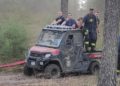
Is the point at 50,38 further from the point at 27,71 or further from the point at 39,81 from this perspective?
the point at 39,81

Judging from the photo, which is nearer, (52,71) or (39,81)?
(39,81)

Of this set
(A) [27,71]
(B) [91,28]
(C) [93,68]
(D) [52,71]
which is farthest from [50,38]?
(C) [93,68]

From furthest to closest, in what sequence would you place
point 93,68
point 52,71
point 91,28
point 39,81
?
point 91,28 < point 93,68 < point 52,71 < point 39,81

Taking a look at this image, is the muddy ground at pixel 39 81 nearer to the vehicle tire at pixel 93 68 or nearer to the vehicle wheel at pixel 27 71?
the vehicle wheel at pixel 27 71

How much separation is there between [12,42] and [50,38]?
114 inches

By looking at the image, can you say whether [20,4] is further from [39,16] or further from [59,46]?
[59,46]

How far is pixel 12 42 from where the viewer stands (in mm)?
17891

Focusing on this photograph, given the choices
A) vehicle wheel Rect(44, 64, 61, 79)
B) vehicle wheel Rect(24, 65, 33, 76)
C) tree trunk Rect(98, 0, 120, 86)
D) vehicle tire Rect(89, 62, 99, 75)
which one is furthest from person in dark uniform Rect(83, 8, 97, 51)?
tree trunk Rect(98, 0, 120, 86)

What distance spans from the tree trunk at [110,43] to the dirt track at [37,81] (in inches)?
58.1

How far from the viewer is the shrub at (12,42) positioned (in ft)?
58.3

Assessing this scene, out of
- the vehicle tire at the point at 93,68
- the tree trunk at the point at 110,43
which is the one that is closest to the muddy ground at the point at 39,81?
the vehicle tire at the point at 93,68

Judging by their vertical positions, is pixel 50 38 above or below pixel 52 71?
above

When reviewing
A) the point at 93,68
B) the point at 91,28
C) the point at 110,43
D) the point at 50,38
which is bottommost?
the point at 93,68

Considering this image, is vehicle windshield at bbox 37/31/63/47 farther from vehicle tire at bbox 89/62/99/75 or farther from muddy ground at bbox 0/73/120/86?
vehicle tire at bbox 89/62/99/75
